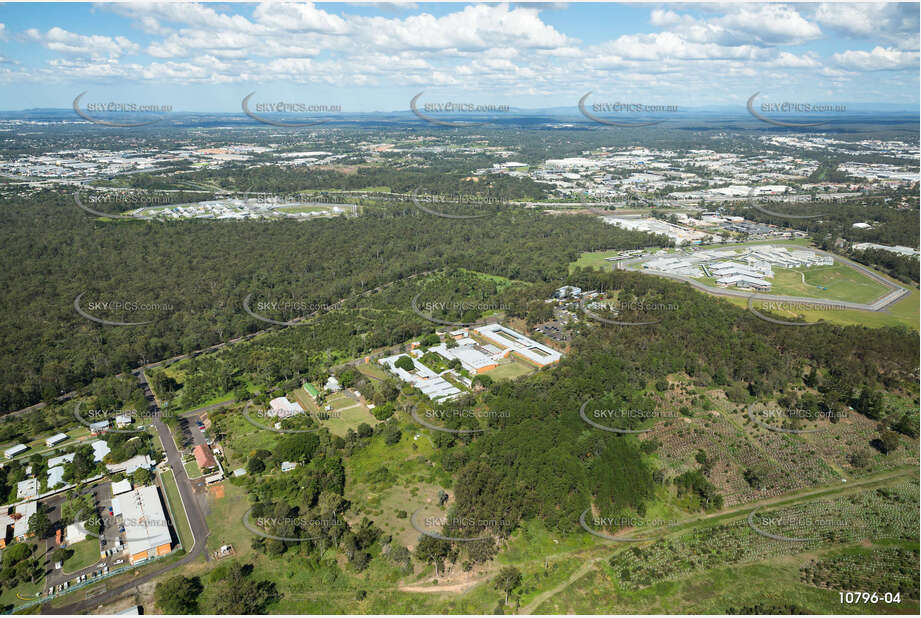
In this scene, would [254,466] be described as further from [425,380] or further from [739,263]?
[739,263]

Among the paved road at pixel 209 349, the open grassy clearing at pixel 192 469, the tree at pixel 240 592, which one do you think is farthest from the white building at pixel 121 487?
the paved road at pixel 209 349

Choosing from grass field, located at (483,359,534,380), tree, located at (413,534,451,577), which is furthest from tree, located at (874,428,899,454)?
tree, located at (413,534,451,577)

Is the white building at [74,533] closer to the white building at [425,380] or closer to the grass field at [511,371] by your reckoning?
the white building at [425,380]

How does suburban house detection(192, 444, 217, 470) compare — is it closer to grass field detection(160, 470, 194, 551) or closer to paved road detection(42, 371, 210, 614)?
paved road detection(42, 371, 210, 614)

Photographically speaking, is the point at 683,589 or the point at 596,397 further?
the point at 596,397

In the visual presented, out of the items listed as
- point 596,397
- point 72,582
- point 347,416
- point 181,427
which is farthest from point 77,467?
point 596,397

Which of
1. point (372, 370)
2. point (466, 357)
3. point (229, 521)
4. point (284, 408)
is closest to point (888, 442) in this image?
point (466, 357)

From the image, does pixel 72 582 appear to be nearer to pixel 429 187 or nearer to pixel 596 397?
pixel 596 397
